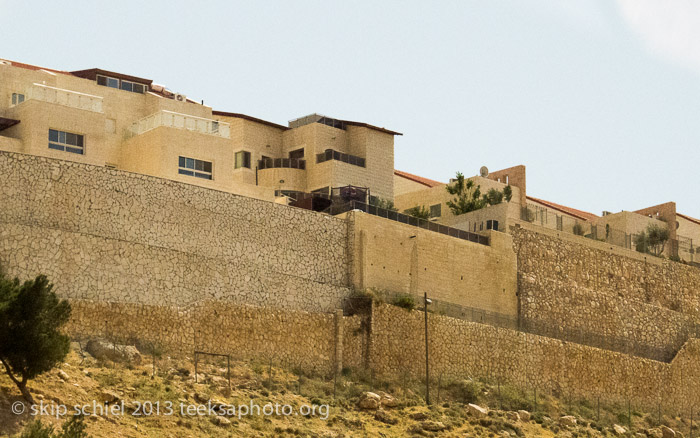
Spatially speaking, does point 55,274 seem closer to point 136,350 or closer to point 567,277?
point 136,350

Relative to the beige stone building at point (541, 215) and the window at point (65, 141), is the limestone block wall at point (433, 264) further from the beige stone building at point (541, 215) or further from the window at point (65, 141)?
the window at point (65, 141)

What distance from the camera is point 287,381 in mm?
45688

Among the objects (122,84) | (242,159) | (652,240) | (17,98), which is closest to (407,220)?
(242,159)

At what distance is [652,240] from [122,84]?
27.7 metres

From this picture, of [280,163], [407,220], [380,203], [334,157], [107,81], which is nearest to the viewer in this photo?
[407,220]

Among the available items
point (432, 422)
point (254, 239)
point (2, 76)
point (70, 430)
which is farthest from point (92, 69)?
point (70, 430)

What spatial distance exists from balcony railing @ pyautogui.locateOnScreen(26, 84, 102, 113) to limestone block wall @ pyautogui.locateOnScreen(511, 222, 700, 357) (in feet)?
62.2

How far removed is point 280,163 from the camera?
6303 centimetres

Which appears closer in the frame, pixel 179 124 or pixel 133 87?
pixel 179 124

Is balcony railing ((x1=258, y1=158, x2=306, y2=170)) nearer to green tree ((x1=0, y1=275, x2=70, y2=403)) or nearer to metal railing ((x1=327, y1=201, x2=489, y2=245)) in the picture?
metal railing ((x1=327, y1=201, x2=489, y2=245))

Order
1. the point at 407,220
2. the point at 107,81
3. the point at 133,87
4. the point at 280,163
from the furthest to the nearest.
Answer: the point at 280,163
the point at 133,87
the point at 107,81
the point at 407,220

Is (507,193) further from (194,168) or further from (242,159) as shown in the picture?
(194,168)

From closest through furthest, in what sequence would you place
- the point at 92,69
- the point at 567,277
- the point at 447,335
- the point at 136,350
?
1. the point at 136,350
2. the point at 447,335
3. the point at 92,69
4. the point at 567,277

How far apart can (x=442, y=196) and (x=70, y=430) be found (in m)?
35.5
